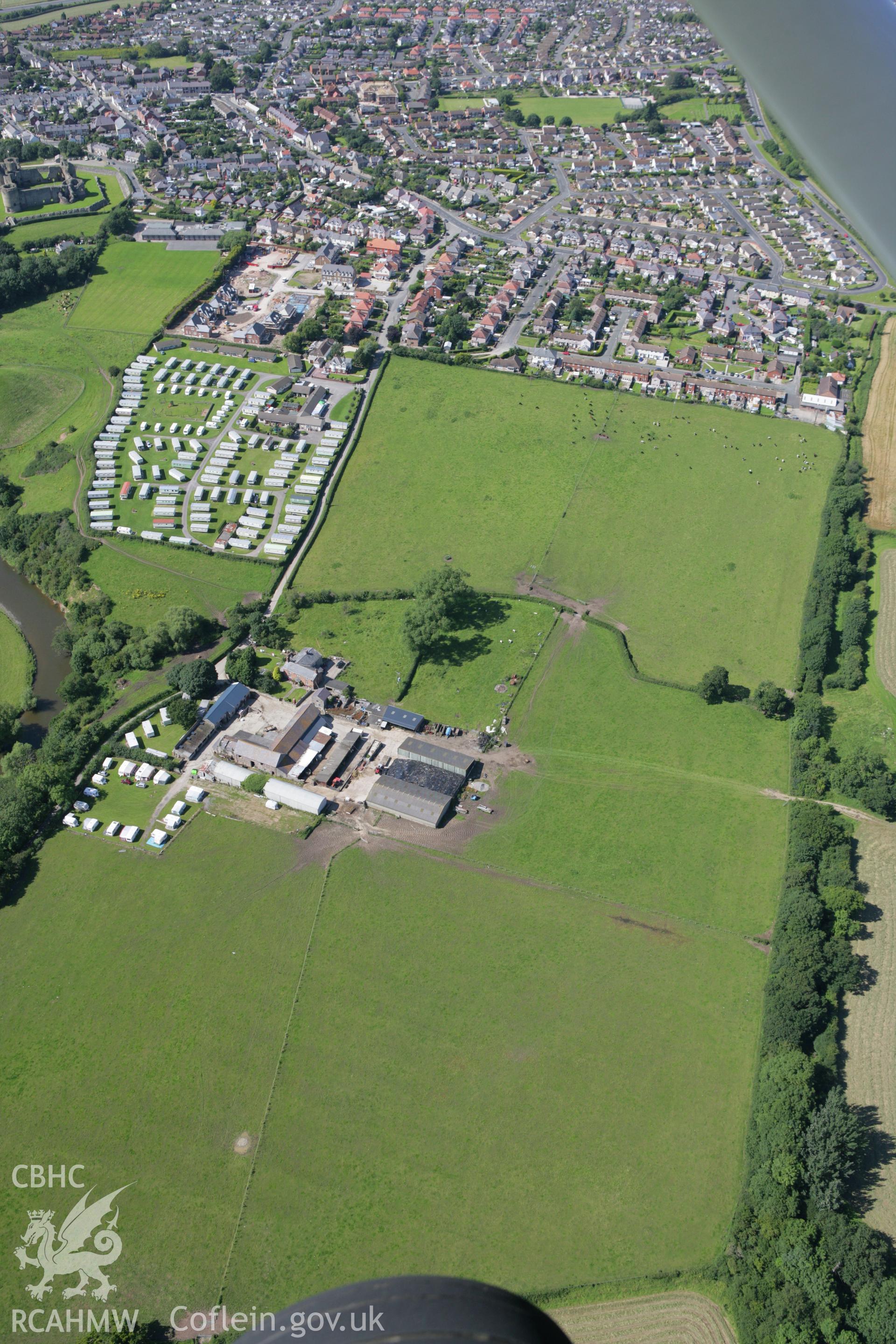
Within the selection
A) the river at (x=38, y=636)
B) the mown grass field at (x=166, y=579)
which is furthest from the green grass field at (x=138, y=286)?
the river at (x=38, y=636)

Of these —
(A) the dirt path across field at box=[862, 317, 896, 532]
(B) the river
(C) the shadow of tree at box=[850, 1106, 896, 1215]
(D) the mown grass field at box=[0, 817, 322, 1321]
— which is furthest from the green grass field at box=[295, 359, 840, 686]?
(C) the shadow of tree at box=[850, 1106, 896, 1215]

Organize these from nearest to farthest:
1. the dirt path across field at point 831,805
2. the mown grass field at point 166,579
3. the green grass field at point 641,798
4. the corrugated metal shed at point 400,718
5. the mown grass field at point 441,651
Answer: the green grass field at point 641,798 → the dirt path across field at point 831,805 → the corrugated metal shed at point 400,718 → the mown grass field at point 441,651 → the mown grass field at point 166,579

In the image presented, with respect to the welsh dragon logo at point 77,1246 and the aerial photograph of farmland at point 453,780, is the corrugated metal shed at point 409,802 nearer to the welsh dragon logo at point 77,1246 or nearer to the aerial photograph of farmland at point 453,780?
the aerial photograph of farmland at point 453,780

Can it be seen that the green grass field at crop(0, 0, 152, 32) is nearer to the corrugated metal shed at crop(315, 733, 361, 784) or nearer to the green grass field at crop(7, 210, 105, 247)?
the green grass field at crop(7, 210, 105, 247)

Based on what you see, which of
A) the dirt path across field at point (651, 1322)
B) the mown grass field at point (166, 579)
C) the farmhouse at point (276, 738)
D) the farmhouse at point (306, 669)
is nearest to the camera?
the dirt path across field at point (651, 1322)

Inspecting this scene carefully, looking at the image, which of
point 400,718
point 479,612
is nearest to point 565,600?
point 479,612

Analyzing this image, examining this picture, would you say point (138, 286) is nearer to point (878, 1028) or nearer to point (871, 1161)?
point (878, 1028)
